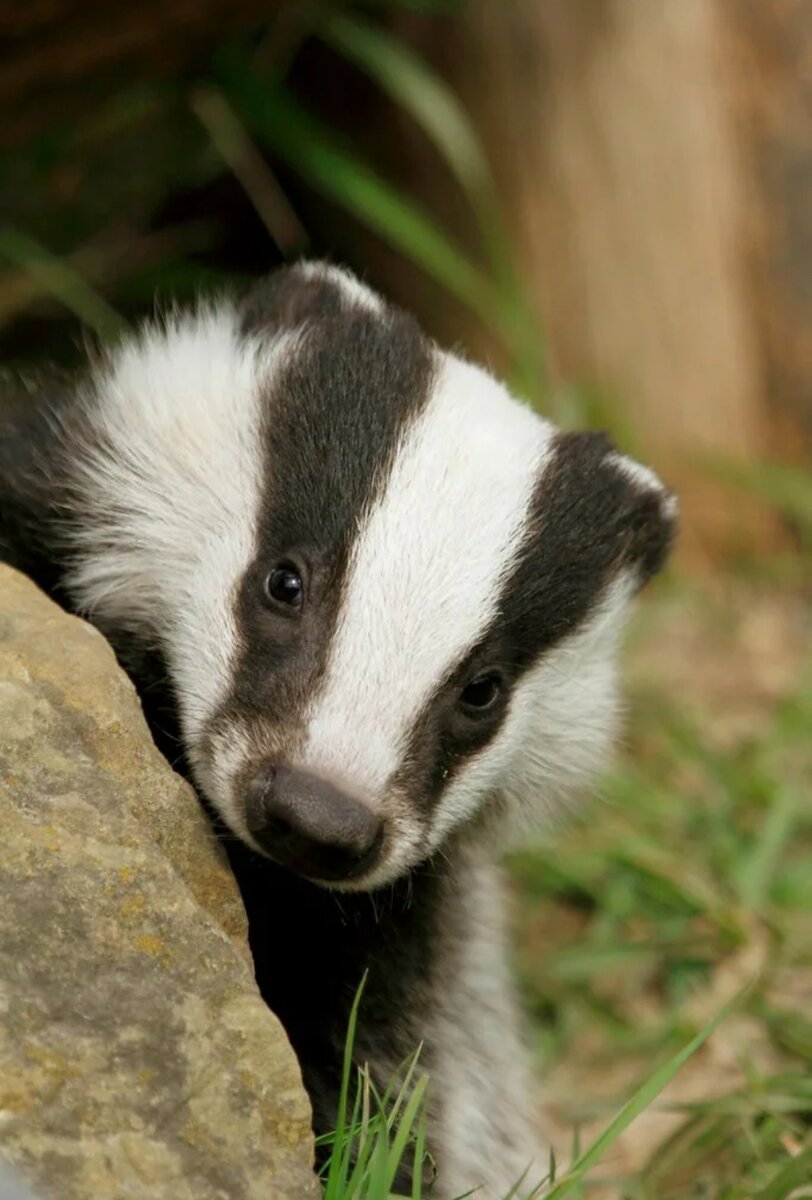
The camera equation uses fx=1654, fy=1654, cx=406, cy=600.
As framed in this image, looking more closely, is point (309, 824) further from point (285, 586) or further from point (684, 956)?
point (684, 956)

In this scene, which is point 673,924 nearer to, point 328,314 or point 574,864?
point 574,864

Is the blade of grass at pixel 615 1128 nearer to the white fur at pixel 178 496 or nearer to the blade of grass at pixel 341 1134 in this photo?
the blade of grass at pixel 341 1134

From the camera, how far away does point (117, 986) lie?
2023 millimetres

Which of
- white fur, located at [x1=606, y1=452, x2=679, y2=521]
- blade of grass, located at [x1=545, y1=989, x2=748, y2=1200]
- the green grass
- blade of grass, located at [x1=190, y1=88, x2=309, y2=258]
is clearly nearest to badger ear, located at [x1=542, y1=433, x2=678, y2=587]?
white fur, located at [x1=606, y1=452, x2=679, y2=521]

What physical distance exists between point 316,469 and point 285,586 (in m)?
0.19

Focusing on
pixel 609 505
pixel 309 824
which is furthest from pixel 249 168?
pixel 309 824

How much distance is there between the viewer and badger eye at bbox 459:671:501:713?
8.43 feet

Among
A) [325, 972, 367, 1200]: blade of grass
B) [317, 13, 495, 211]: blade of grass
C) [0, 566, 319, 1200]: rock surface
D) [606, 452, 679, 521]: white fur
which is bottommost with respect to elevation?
[325, 972, 367, 1200]: blade of grass

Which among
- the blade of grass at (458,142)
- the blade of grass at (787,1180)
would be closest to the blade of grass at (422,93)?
the blade of grass at (458,142)

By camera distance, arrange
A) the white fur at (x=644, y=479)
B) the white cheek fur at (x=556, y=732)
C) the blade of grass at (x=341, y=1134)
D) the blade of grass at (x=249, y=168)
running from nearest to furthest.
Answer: the blade of grass at (x=341, y=1134)
the white cheek fur at (x=556, y=732)
the white fur at (x=644, y=479)
the blade of grass at (x=249, y=168)

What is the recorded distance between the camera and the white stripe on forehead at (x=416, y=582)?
2318 millimetres

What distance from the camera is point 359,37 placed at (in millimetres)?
4547

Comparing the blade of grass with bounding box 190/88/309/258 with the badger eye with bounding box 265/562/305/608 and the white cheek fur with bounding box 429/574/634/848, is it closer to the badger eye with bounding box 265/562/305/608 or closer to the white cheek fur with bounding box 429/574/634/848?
the white cheek fur with bounding box 429/574/634/848

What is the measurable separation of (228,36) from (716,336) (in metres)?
1.74
